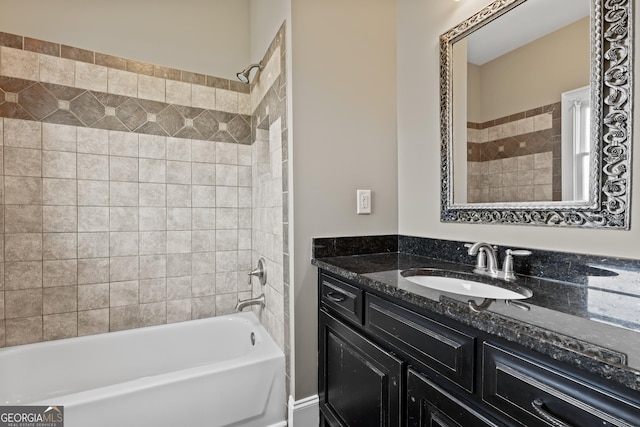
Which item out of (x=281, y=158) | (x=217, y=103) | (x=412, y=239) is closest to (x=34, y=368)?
(x=281, y=158)

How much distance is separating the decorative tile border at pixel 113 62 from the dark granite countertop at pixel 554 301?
1574mm

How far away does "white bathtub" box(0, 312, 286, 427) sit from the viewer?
4.19ft

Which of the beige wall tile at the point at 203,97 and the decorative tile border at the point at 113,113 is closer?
the decorative tile border at the point at 113,113

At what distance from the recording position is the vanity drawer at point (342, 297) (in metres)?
1.16

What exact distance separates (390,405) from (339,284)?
0.47 meters

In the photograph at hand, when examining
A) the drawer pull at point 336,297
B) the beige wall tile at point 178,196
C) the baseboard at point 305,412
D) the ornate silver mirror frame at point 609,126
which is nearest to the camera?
the ornate silver mirror frame at point 609,126

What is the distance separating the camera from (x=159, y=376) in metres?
1.37

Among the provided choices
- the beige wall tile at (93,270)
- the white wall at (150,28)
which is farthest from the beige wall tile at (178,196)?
the white wall at (150,28)

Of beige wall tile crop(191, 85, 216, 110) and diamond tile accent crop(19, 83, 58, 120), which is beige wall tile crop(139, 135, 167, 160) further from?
diamond tile accent crop(19, 83, 58, 120)

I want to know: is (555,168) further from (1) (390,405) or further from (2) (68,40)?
(2) (68,40)

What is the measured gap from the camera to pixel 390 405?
3.24ft

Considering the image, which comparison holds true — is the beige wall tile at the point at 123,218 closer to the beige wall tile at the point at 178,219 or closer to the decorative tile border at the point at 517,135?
the beige wall tile at the point at 178,219

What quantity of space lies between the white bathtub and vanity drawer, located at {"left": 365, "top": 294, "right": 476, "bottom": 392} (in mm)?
790

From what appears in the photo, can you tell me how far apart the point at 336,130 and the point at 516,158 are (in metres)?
0.81
